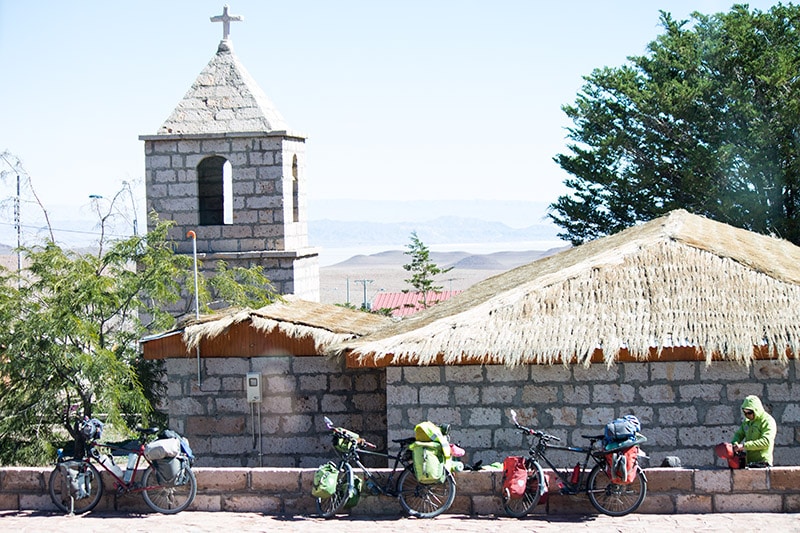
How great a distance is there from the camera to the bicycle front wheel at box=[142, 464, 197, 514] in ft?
35.4

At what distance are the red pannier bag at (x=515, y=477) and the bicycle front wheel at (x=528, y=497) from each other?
7cm

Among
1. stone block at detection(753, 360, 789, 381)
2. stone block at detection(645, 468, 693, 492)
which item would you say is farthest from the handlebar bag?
stone block at detection(753, 360, 789, 381)

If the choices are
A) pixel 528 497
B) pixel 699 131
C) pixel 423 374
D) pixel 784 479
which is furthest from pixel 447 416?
pixel 699 131

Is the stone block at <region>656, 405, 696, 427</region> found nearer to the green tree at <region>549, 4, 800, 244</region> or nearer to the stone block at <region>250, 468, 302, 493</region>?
the stone block at <region>250, 468, 302, 493</region>

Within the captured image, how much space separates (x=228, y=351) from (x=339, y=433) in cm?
364

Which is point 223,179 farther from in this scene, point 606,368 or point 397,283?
point 397,283

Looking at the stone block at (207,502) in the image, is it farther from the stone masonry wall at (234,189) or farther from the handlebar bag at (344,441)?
the stone masonry wall at (234,189)

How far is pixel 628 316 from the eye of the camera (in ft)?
40.4

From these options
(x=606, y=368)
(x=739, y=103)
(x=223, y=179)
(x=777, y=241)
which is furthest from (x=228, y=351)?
(x=739, y=103)

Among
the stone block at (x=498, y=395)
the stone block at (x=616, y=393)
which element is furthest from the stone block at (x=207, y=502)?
the stone block at (x=616, y=393)

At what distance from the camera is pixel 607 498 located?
1042 centimetres

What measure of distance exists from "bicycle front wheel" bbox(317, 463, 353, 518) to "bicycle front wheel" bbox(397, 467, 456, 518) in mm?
455

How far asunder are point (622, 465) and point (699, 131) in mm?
25970

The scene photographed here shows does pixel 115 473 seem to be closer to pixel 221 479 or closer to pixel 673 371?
pixel 221 479
